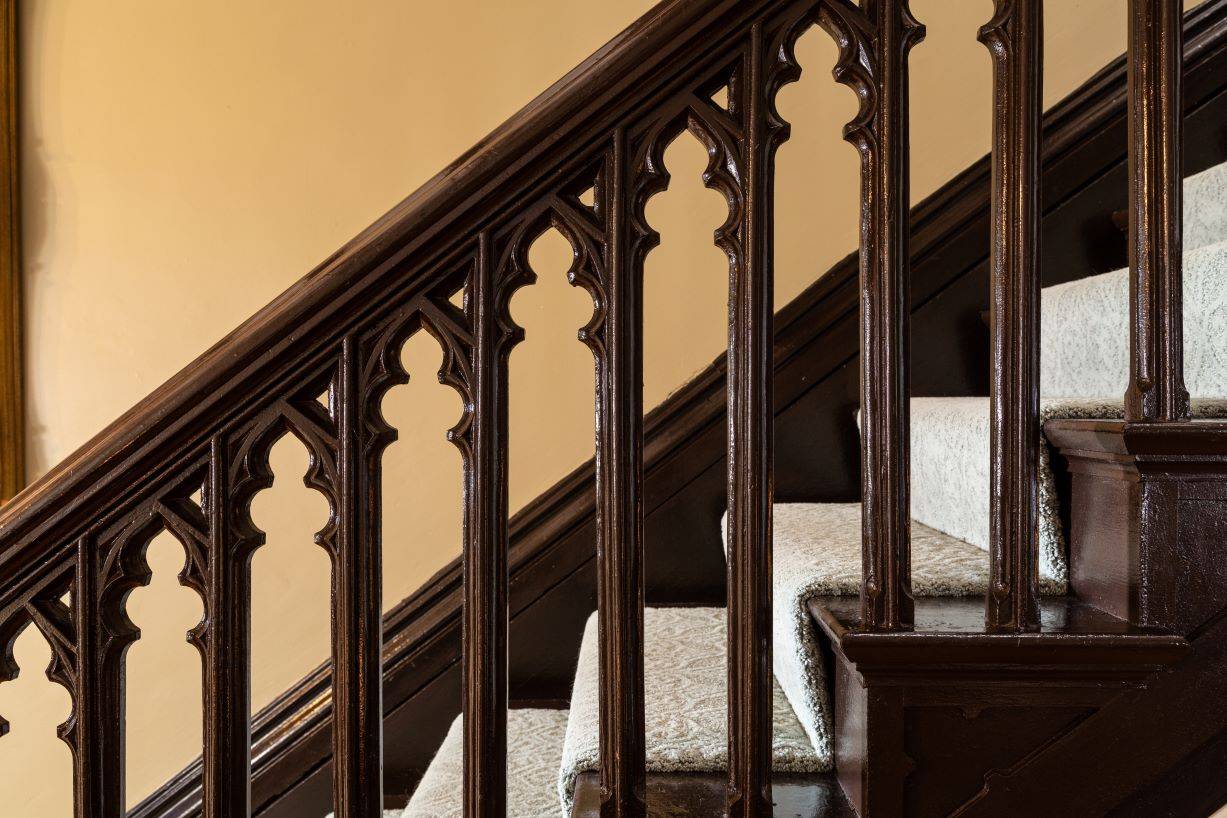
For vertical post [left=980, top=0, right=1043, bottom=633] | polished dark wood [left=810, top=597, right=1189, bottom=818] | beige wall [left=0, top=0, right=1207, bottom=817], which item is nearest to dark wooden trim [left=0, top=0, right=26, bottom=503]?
beige wall [left=0, top=0, right=1207, bottom=817]

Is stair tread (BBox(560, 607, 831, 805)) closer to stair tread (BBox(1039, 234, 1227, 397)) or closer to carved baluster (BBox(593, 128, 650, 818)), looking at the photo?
carved baluster (BBox(593, 128, 650, 818))

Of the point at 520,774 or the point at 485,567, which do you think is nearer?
the point at 485,567

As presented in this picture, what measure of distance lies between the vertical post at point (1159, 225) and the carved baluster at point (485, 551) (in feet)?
1.85

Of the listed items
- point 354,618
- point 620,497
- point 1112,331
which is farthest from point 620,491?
point 1112,331

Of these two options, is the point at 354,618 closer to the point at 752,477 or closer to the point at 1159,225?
the point at 752,477

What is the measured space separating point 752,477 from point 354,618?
0.40 metres

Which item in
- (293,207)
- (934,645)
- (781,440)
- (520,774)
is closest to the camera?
(934,645)

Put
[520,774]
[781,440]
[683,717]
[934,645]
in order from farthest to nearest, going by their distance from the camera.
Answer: [781,440], [520,774], [683,717], [934,645]

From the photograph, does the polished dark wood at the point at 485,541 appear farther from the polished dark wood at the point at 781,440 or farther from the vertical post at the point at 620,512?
the polished dark wood at the point at 781,440

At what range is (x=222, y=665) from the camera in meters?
0.74

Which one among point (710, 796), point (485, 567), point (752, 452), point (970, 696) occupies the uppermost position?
point (752, 452)

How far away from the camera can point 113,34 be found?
A: 5.94 feet

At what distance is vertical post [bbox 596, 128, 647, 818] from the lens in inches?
27.8

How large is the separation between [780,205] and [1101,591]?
1114mm
